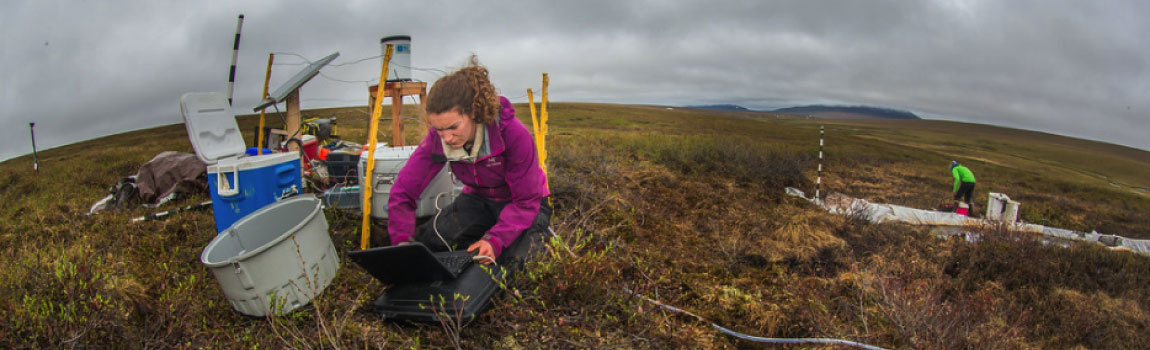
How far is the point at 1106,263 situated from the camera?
5.48 meters

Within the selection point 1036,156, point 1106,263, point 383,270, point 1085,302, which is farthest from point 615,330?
point 1036,156

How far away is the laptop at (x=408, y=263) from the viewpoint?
210 cm

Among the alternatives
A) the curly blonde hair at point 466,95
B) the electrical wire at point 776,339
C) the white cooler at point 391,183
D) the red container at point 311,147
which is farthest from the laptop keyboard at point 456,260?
the red container at point 311,147

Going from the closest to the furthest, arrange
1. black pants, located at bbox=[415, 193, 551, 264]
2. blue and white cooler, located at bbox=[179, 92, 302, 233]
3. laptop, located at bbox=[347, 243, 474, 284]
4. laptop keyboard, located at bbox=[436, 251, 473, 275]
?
laptop, located at bbox=[347, 243, 474, 284]
laptop keyboard, located at bbox=[436, 251, 473, 275]
black pants, located at bbox=[415, 193, 551, 264]
blue and white cooler, located at bbox=[179, 92, 302, 233]

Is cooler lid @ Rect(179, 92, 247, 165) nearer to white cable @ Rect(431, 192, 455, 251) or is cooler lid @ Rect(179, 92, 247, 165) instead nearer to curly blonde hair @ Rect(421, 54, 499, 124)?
white cable @ Rect(431, 192, 455, 251)

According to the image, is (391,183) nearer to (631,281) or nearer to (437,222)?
(437,222)

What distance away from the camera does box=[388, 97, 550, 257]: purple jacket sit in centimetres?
276

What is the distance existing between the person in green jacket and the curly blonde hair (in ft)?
42.7

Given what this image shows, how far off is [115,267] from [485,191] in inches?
96.5

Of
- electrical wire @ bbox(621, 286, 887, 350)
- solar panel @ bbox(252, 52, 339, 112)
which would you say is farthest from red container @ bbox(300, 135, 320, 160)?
electrical wire @ bbox(621, 286, 887, 350)

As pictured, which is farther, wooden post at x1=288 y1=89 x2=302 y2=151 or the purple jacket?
wooden post at x1=288 y1=89 x2=302 y2=151

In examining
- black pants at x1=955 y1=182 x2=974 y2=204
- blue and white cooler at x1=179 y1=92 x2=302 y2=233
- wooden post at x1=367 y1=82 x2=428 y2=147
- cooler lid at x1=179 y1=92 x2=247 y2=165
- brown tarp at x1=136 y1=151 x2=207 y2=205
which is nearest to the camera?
blue and white cooler at x1=179 y1=92 x2=302 y2=233

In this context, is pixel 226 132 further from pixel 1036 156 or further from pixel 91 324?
pixel 1036 156

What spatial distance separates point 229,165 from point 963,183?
569 inches
